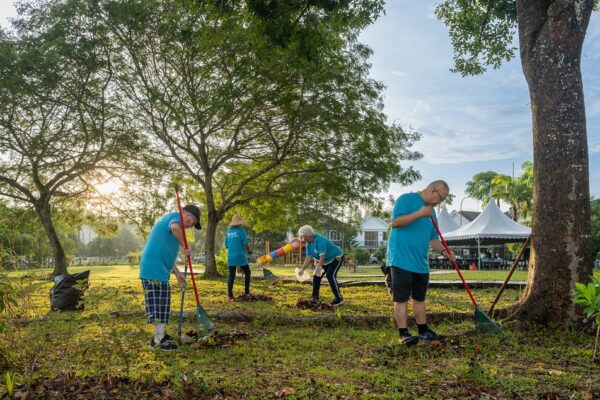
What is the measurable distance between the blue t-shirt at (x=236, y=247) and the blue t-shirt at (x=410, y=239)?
16.9 ft

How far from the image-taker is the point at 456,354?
211 inches

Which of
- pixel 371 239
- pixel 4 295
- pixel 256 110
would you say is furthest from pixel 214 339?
pixel 371 239

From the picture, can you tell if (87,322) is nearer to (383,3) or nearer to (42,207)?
(383,3)

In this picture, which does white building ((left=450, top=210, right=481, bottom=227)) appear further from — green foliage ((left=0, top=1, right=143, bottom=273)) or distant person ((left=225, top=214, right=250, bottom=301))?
distant person ((left=225, top=214, right=250, bottom=301))

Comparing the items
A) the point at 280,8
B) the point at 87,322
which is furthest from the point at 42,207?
the point at 280,8

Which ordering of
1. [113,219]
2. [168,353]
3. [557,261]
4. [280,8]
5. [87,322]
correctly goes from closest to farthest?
[168,353], [557,261], [87,322], [280,8], [113,219]

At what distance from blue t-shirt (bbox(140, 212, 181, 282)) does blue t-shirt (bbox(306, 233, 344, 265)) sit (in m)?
3.97

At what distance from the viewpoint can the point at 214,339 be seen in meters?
5.82

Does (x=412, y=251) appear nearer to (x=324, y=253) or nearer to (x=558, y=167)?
(x=558, y=167)

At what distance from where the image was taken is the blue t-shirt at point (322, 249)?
9398 mm

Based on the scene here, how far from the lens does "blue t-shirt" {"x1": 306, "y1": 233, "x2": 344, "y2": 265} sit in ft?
30.8

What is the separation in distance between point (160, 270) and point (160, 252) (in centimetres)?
21

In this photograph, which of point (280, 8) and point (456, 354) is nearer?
point (456, 354)

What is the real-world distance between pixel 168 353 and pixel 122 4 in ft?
44.1
